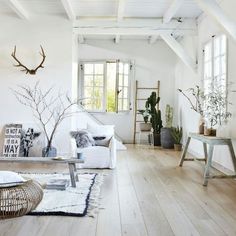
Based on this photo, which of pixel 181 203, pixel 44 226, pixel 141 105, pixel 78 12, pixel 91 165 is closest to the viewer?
pixel 44 226

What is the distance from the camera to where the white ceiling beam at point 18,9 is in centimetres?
654

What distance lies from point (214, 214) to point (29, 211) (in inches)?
71.2

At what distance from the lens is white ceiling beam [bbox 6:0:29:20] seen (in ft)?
21.4

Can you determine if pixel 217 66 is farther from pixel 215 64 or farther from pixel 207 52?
pixel 207 52

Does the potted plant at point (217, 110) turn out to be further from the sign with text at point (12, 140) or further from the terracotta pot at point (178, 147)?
the sign with text at point (12, 140)

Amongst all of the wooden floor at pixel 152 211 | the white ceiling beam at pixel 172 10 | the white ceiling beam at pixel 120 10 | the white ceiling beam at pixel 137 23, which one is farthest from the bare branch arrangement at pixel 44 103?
the white ceiling beam at pixel 172 10

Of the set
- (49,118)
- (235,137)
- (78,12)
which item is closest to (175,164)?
(235,137)

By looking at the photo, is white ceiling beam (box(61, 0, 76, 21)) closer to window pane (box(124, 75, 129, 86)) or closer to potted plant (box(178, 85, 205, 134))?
potted plant (box(178, 85, 205, 134))

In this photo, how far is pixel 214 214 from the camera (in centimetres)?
353

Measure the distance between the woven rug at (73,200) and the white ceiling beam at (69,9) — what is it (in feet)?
10.8

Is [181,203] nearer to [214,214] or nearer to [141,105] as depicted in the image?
[214,214]

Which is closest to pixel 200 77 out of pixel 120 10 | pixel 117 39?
pixel 120 10

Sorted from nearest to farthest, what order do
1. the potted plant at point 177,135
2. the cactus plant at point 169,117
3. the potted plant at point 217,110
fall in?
the potted plant at point 217,110 → the potted plant at point 177,135 → the cactus plant at point 169,117

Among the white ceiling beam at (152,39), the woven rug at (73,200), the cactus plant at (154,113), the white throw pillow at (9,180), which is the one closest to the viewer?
the white throw pillow at (9,180)
